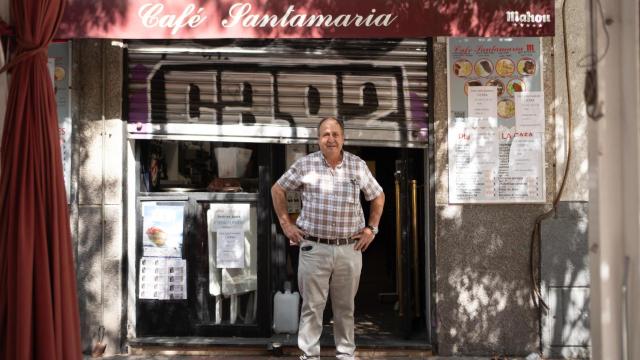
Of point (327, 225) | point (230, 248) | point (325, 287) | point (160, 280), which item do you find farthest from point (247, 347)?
point (327, 225)

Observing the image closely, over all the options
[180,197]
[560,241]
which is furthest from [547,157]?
[180,197]

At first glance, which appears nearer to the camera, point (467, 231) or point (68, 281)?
point (68, 281)

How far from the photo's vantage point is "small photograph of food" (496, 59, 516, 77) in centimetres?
586

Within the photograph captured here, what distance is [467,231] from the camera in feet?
19.3

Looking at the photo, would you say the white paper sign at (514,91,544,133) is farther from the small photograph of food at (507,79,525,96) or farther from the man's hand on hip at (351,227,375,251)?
the man's hand on hip at (351,227,375,251)

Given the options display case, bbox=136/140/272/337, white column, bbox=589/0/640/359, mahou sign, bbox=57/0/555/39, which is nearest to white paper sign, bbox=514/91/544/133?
mahou sign, bbox=57/0/555/39

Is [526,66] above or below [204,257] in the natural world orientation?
above

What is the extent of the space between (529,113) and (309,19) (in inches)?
85.0

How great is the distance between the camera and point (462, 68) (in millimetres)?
5867

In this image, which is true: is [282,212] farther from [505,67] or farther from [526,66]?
[526,66]

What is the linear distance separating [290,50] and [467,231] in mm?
2296

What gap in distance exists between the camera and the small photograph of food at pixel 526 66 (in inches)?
231

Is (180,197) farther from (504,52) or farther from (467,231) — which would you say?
(504,52)

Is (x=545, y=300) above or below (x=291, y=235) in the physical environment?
below
